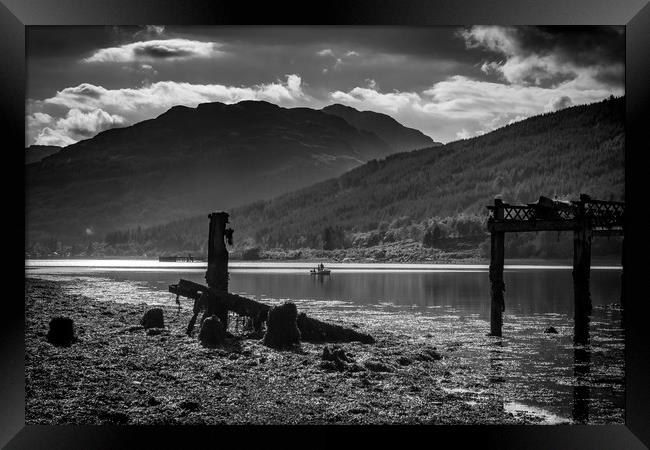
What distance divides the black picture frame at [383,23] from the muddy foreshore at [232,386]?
60cm

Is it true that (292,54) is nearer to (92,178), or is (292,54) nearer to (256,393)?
(256,393)

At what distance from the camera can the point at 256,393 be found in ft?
61.5

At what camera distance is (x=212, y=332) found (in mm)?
23891

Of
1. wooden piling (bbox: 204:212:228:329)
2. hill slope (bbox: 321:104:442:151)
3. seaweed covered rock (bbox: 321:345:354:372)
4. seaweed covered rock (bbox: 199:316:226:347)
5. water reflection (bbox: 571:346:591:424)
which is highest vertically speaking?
hill slope (bbox: 321:104:442:151)

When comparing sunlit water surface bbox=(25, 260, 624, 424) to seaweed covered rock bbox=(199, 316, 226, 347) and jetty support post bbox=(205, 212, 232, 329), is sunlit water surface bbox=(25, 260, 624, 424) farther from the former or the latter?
jetty support post bbox=(205, 212, 232, 329)

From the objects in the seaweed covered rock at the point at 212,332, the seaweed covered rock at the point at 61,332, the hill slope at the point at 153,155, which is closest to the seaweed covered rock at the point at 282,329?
the seaweed covered rock at the point at 212,332

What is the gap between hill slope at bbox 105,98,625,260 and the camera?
146 ft

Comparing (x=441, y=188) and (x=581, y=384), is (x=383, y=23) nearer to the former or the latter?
(x=581, y=384)

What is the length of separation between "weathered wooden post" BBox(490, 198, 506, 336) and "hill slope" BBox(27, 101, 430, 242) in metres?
10.2

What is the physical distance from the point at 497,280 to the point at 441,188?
2943 inches

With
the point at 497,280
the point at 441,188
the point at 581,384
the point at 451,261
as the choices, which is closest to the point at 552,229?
the point at 497,280

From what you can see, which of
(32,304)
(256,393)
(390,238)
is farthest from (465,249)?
(256,393)

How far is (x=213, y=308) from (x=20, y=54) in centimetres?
1135

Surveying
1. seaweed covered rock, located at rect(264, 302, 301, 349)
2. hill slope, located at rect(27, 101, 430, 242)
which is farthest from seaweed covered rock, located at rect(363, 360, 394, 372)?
hill slope, located at rect(27, 101, 430, 242)
